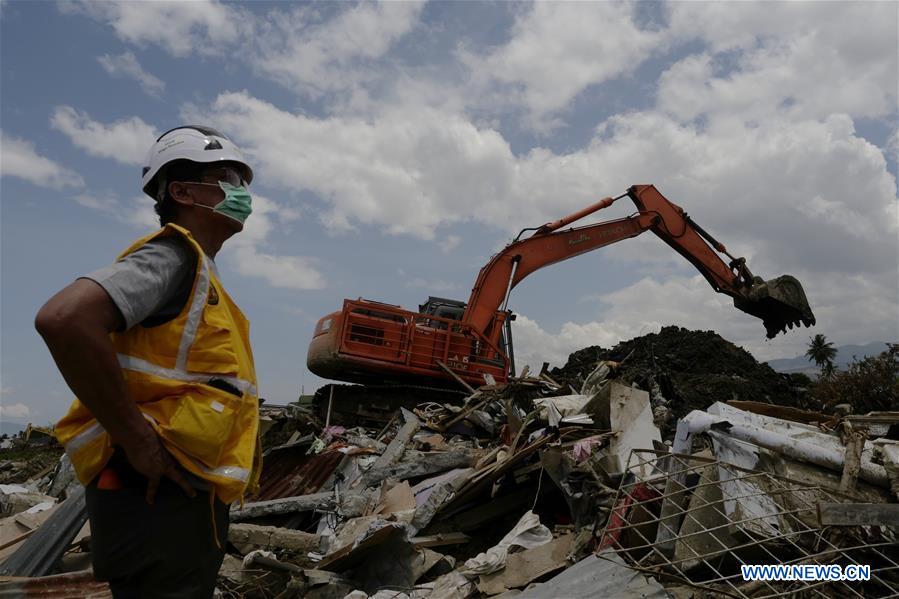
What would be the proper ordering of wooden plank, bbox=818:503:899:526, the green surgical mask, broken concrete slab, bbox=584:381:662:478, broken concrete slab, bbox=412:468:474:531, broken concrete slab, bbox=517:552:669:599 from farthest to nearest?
broken concrete slab, bbox=584:381:662:478
broken concrete slab, bbox=412:468:474:531
broken concrete slab, bbox=517:552:669:599
wooden plank, bbox=818:503:899:526
the green surgical mask

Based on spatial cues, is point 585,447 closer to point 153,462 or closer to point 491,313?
point 153,462

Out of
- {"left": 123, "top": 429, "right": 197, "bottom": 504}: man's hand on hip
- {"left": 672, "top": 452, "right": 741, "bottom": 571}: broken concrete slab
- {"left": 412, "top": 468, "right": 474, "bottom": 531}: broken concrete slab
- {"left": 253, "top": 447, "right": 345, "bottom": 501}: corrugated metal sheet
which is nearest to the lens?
{"left": 123, "top": 429, "right": 197, "bottom": 504}: man's hand on hip

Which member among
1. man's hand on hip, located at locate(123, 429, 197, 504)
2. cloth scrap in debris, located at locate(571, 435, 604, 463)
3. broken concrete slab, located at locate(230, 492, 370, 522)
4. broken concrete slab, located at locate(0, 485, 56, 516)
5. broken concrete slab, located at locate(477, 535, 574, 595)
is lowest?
broken concrete slab, located at locate(477, 535, 574, 595)

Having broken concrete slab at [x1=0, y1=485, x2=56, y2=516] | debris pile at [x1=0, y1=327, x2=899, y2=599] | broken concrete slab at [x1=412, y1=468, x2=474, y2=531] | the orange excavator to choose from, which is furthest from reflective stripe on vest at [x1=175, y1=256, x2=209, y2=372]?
the orange excavator

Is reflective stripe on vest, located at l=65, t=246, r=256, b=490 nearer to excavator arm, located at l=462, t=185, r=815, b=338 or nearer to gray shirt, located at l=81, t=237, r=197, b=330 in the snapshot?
gray shirt, located at l=81, t=237, r=197, b=330

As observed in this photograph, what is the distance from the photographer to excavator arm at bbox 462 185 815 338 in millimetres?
10539

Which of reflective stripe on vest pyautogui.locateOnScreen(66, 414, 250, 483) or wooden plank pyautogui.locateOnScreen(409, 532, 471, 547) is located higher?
reflective stripe on vest pyautogui.locateOnScreen(66, 414, 250, 483)

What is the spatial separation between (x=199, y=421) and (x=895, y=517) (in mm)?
2464

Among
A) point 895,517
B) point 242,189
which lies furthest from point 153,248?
point 895,517

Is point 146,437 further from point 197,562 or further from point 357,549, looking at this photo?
point 357,549

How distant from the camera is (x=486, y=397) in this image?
838 cm

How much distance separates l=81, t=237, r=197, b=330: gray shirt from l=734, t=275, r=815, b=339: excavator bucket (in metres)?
10.6

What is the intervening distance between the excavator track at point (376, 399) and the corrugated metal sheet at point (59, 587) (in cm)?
688

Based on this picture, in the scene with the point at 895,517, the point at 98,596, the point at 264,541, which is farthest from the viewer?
the point at 264,541
